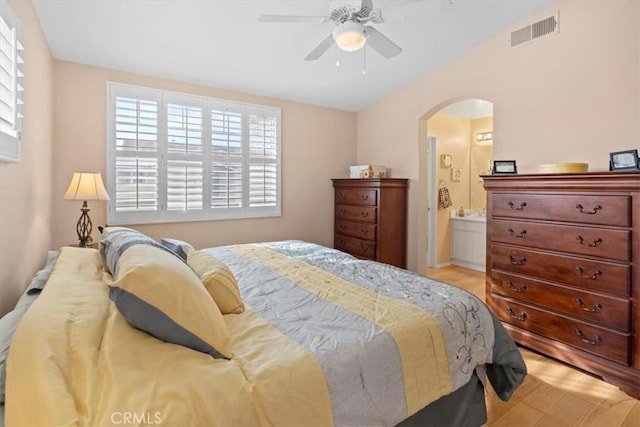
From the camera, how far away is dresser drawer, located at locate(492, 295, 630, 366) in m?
2.13

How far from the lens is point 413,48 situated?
329cm

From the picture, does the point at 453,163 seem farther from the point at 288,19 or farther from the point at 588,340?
the point at 288,19

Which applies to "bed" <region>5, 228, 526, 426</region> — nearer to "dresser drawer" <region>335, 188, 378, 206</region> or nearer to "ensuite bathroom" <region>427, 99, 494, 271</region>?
"dresser drawer" <region>335, 188, 378, 206</region>

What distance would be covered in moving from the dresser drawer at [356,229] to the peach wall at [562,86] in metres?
1.50

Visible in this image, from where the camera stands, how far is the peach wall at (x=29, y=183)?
1.55 m

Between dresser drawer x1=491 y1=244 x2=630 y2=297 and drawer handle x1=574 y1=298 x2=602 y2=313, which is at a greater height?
dresser drawer x1=491 y1=244 x2=630 y2=297

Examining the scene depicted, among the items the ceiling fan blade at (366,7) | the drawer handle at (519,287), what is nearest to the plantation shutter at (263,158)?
the ceiling fan blade at (366,7)

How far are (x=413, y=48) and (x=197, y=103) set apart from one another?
2337mm

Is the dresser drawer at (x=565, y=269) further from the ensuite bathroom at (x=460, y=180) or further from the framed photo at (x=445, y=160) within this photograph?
the framed photo at (x=445, y=160)

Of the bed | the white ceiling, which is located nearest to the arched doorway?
the white ceiling

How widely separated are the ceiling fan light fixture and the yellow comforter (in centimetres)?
168

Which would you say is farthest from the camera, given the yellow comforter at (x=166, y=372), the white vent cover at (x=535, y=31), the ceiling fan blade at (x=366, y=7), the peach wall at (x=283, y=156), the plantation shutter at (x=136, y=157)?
the plantation shutter at (x=136, y=157)

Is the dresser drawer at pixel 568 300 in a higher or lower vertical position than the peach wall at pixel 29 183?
lower

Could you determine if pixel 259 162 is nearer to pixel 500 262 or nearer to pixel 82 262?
pixel 82 262
